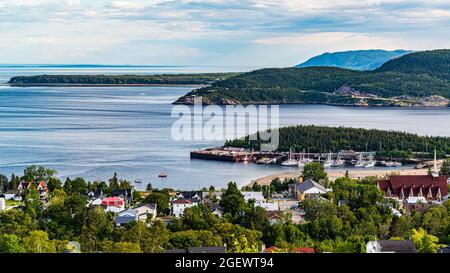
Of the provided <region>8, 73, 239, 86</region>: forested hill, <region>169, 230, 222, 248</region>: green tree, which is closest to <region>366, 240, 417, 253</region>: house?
<region>169, 230, 222, 248</region>: green tree

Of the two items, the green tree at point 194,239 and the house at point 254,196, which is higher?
the green tree at point 194,239

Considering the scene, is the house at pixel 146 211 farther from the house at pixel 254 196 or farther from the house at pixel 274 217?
the house at pixel 274 217

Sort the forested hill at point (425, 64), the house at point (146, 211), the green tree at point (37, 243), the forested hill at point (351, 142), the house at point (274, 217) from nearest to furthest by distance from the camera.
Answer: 1. the green tree at point (37, 243)
2. the house at point (274, 217)
3. the house at point (146, 211)
4. the forested hill at point (351, 142)
5. the forested hill at point (425, 64)

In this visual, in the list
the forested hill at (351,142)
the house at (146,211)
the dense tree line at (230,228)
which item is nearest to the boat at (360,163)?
the forested hill at (351,142)

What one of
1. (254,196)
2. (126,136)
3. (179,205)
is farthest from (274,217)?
(126,136)

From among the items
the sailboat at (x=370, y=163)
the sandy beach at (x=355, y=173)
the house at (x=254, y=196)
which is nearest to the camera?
the house at (x=254, y=196)

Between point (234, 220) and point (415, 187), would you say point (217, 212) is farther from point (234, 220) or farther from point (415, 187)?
point (415, 187)
